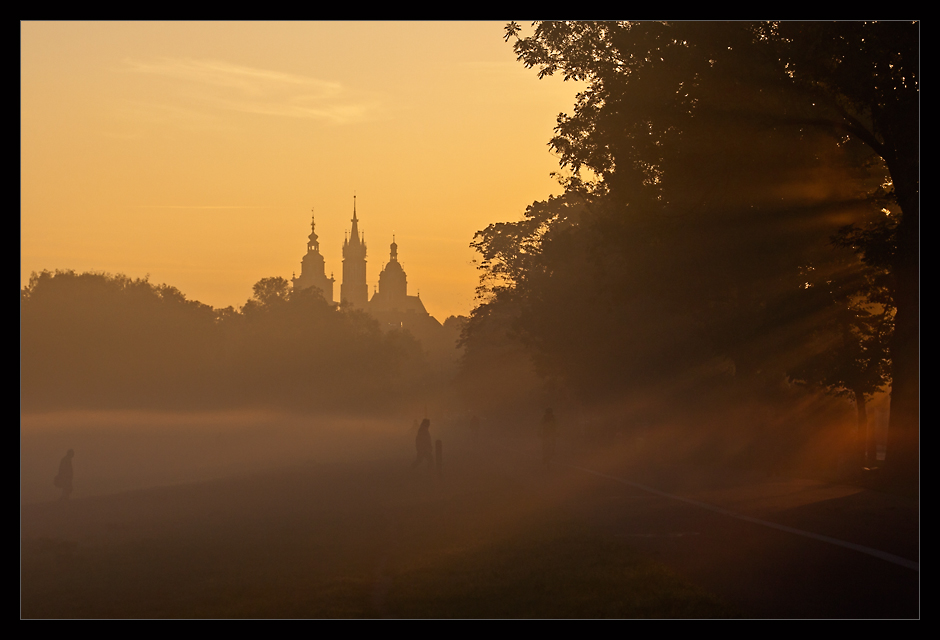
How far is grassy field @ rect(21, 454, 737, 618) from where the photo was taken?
1244 cm

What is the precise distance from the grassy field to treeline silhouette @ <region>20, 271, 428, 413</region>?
160ft

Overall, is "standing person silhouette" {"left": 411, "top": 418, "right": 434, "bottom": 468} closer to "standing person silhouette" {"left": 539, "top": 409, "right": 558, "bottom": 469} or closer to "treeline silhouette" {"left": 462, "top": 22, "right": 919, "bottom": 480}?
"standing person silhouette" {"left": 539, "top": 409, "right": 558, "bottom": 469}

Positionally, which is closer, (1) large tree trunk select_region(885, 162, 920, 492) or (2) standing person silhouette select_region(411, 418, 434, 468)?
(1) large tree trunk select_region(885, 162, 920, 492)

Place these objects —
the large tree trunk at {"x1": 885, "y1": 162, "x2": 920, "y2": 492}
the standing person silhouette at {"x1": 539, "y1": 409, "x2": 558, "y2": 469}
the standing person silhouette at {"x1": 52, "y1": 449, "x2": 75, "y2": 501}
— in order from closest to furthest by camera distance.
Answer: the large tree trunk at {"x1": 885, "y1": 162, "x2": 920, "y2": 492}
the standing person silhouette at {"x1": 52, "y1": 449, "x2": 75, "y2": 501}
the standing person silhouette at {"x1": 539, "y1": 409, "x2": 558, "y2": 469}

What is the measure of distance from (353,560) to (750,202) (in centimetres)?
1423

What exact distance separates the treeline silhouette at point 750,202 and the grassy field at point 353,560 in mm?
7492

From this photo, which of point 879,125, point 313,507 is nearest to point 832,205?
point 879,125

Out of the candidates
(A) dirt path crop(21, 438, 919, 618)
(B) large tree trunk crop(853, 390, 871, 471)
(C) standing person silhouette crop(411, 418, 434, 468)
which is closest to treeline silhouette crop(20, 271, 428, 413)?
(C) standing person silhouette crop(411, 418, 434, 468)

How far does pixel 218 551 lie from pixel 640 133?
12678 mm

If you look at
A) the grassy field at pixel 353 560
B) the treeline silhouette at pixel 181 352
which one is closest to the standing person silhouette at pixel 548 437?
the grassy field at pixel 353 560

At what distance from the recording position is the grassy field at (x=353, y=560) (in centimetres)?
1244

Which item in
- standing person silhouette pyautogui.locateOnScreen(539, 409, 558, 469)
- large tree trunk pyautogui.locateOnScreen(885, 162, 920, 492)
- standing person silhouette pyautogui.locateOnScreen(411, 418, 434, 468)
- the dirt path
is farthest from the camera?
standing person silhouette pyautogui.locateOnScreen(411, 418, 434, 468)

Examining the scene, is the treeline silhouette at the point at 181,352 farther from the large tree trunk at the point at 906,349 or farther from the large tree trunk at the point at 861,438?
the large tree trunk at the point at 906,349

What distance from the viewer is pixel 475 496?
1067 inches
